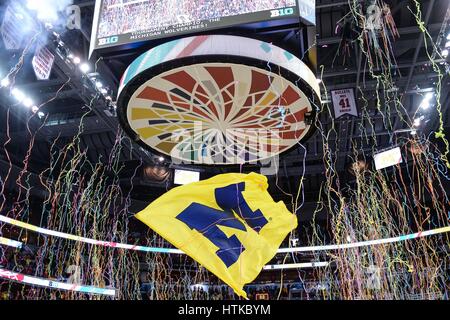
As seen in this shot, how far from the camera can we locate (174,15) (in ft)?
21.5

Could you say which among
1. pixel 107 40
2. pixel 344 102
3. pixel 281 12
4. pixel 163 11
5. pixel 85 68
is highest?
pixel 85 68

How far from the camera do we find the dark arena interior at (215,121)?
18.2ft

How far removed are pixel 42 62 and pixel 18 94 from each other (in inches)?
131

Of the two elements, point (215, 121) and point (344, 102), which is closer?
point (215, 121)

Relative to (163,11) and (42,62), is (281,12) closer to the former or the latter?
(163,11)

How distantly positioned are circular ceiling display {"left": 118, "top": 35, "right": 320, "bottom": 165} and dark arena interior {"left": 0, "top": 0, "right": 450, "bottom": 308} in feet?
0.12

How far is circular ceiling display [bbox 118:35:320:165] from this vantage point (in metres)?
6.63

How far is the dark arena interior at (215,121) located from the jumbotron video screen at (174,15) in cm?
2

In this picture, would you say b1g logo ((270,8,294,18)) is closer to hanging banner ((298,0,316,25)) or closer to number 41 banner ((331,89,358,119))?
hanging banner ((298,0,316,25))

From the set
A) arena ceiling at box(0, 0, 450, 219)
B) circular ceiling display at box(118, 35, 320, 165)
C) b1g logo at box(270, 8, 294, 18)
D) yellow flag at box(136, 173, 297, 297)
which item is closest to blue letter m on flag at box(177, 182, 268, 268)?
yellow flag at box(136, 173, 297, 297)

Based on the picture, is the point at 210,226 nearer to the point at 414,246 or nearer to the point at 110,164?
the point at 110,164

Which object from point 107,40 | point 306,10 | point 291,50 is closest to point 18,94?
point 107,40

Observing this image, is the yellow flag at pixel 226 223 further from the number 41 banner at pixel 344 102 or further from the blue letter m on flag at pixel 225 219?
the number 41 banner at pixel 344 102

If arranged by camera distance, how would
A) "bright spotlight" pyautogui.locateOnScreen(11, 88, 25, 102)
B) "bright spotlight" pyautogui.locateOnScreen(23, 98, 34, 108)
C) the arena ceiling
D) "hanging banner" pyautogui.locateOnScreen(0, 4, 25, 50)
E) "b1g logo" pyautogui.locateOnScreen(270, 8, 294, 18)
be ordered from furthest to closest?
"bright spotlight" pyautogui.locateOnScreen(23, 98, 34, 108), "bright spotlight" pyautogui.locateOnScreen(11, 88, 25, 102), the arena ceiling, "hanging banner" pyautogui.locateOnScreen(0, 4, 25, 50), "b1g logo" pyautogui.locateOnScreen(270, 8, 294, 18)
